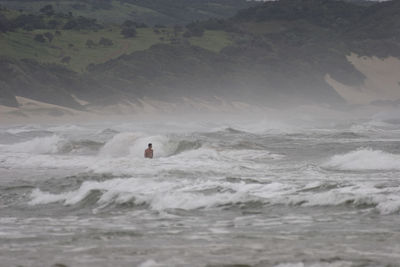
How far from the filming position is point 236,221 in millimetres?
10445

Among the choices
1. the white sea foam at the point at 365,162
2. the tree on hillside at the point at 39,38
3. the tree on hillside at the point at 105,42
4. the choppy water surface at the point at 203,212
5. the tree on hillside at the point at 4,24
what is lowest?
the choppy water surface at the point at 203,212

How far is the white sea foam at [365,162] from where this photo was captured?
18.3 m

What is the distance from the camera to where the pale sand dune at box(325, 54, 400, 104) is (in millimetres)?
114750

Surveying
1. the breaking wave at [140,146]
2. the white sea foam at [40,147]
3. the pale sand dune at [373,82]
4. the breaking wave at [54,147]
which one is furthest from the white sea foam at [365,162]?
the pale sand dune at [373,82]

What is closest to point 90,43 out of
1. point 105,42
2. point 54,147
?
point 105,42

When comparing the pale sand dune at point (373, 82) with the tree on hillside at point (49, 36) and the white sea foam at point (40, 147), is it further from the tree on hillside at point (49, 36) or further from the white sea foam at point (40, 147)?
the white sea foam at point (40, 147)

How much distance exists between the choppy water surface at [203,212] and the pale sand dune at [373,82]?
94.6 m

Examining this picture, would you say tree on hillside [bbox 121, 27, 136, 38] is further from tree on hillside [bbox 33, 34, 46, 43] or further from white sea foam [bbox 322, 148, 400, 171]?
white sea foam [bbox 322, 148, 400, 171]

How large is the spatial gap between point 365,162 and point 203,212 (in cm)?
888

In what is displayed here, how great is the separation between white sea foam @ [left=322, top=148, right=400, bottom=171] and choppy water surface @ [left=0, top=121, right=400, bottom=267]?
38mm

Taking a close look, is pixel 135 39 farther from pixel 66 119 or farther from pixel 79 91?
pixel 66 119

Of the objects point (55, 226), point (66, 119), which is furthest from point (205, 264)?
point (66, 119)

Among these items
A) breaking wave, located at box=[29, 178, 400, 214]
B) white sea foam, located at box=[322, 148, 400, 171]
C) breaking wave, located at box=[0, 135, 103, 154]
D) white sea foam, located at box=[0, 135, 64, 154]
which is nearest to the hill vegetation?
white sea foam, located at box=[0, 135, 64, 154]

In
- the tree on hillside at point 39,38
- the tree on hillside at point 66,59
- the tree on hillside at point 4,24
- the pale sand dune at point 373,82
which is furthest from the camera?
the pale sand dune at point 373,82
